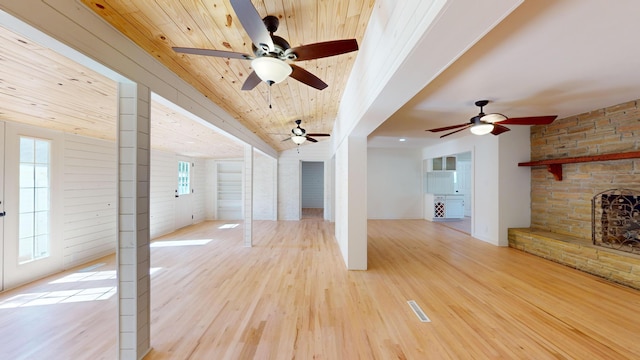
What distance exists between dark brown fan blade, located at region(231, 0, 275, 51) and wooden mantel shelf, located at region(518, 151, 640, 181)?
4937 millimetres

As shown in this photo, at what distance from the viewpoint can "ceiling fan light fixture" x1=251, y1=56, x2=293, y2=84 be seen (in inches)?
65.7

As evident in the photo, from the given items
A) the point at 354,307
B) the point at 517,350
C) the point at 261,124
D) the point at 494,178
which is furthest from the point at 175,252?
the point at 494,178

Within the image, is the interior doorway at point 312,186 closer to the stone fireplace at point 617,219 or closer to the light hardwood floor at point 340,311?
the light hardwood floor at point 340,311

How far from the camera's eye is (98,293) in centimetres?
294

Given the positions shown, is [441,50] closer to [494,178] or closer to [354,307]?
[354,307]

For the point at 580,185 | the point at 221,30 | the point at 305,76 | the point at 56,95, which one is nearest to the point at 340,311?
the point at 305,76

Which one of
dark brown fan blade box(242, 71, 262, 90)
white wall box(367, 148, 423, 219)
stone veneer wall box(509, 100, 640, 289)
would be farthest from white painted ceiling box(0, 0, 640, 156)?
white wall box(367, 148, 423, 219)

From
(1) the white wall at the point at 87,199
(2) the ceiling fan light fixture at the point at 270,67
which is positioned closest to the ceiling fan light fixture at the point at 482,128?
(2) the ceiling fan light fixture at the point at 270,67

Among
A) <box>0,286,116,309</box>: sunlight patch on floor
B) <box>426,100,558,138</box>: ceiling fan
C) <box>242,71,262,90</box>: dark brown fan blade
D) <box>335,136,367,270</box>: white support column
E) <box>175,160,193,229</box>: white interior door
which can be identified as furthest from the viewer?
<box>175,160,193,229</box>: white interior door

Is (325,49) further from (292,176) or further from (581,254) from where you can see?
(292,176)

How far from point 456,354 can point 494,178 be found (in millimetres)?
4404

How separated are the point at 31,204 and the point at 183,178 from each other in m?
3.92

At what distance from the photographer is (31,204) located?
342 cm

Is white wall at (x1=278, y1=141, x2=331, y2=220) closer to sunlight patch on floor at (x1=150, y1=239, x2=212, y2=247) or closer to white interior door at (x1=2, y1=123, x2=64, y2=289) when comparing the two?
sunlight patch on floor at (x1=150, y1=239, x2=212, y2=247)
